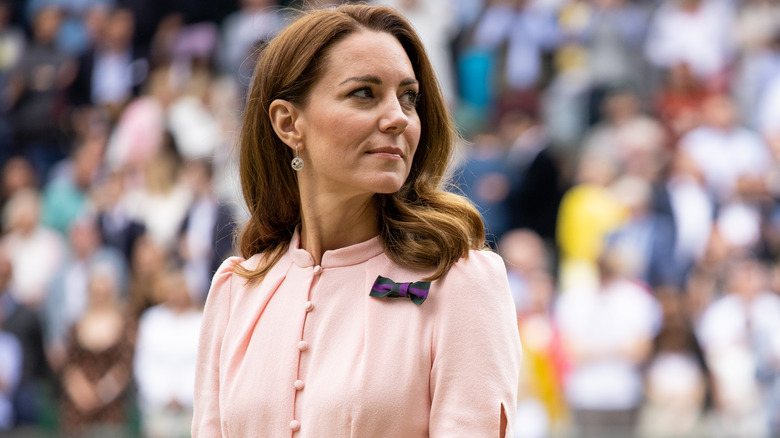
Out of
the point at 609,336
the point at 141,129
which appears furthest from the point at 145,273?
the point at 609,336

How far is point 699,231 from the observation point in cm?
839

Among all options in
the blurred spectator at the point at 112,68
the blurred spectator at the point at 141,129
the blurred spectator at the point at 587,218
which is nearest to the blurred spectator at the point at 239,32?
the blurred spectator at the point at 141,129

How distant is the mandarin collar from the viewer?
2137 mm

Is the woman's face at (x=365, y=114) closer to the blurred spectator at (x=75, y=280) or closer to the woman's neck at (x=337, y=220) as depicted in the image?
the woman's neck at (x=337, y=220)

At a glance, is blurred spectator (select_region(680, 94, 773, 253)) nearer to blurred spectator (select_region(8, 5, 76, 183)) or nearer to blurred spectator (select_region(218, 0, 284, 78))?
blurred spectator (select_region(218, 0, 284, 78))

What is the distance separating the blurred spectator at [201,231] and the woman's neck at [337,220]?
6308 mm

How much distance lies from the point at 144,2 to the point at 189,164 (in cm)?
257

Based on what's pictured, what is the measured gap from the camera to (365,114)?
6.66 feet

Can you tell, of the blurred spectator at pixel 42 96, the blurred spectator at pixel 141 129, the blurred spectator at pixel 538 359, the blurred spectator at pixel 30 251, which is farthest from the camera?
the blurred spectator at pixel 42 96

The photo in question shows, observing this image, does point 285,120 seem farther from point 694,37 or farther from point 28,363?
point 694,37

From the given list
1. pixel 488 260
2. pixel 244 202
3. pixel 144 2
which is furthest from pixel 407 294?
pixel 144 2

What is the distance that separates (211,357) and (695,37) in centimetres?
830

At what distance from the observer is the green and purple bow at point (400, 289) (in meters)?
1.99

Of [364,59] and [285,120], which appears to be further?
A: [285,120]
